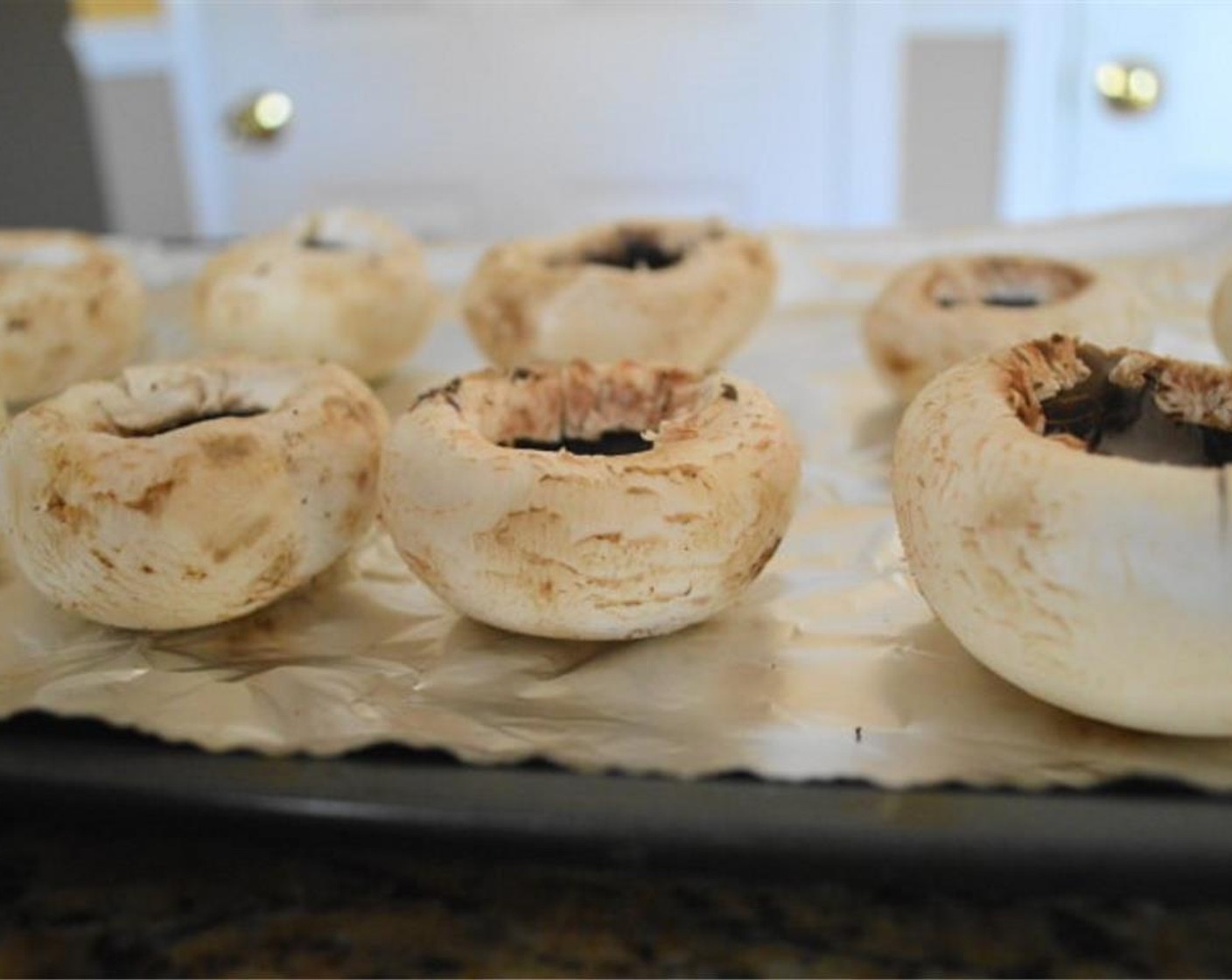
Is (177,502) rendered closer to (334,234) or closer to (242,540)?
(242,540)

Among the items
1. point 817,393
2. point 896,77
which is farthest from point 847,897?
point 896,77

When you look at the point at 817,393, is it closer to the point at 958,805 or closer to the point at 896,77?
the point at 958,805

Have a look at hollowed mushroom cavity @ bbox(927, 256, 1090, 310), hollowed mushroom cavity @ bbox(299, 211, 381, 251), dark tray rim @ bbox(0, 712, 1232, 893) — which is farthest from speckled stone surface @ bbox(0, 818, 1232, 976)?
hollowed mushroom cavity @ bbox(299, 211, 381, 251)

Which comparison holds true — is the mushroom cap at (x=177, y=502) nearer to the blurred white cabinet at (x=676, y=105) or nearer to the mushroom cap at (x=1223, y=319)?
the mushroom cap at (x=1223, y=319)

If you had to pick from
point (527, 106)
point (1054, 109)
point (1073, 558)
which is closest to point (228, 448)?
point (1073, 558)

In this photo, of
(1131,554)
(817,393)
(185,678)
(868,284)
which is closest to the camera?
(1131,554)
